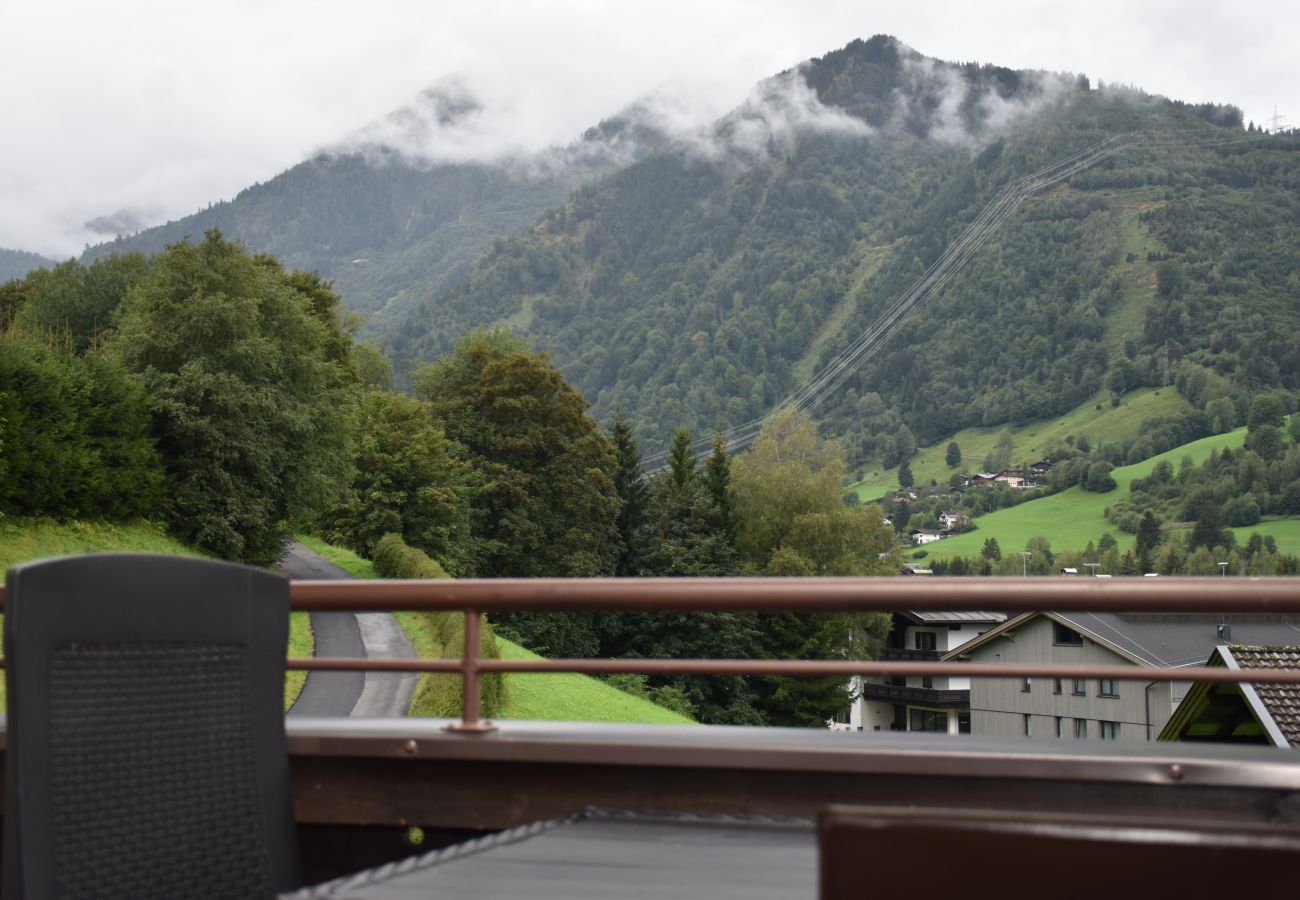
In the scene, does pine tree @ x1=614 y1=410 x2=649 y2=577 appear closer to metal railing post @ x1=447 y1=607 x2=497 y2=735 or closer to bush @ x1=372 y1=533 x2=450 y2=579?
bush @ x1=372 y1=533 x2=450 y2=579

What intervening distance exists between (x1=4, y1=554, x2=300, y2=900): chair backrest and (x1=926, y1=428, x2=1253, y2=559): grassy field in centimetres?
11819

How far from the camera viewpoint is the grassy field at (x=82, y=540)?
87.5 ft

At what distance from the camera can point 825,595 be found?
313 cm

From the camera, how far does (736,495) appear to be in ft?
190

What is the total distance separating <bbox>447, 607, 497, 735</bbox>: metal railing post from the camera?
328 cm

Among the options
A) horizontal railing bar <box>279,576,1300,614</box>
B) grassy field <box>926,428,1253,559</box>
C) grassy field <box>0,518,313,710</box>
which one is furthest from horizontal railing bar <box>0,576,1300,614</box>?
grassy field <box>926,428,1253,559</box>

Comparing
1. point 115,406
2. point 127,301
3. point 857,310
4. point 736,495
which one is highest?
point 857,310

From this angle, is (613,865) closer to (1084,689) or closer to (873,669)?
(873,669)

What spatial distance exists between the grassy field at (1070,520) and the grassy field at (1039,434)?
11761 mm

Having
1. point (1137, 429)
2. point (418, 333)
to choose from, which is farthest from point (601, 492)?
point (418, 333)

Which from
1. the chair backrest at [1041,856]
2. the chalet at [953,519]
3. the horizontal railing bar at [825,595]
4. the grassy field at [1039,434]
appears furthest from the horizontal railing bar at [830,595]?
the grassy field at [1039,434]

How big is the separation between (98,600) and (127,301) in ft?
151

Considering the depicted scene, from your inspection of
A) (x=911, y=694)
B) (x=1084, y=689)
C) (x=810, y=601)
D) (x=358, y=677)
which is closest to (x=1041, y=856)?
(x=810, y=601)

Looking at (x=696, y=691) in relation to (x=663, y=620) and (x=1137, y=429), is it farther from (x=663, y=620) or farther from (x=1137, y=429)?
(x=1137, y=429)
